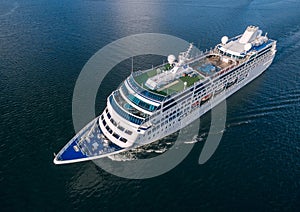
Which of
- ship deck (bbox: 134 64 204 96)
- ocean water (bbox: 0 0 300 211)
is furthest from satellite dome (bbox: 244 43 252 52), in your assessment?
ship deck (bbox: 134 64 204 96)

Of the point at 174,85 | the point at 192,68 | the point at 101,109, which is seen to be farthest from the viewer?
the point at 192,68

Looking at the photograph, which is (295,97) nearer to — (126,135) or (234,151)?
(234,151)

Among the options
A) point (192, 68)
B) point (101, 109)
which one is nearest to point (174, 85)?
point (192, 68)

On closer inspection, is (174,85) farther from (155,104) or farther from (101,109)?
(101,109)

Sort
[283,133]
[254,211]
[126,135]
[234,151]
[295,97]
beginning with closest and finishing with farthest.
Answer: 1. [254,211]
2. [126,135]
3. [234,151]
4. [283,133]
5. [295,97]

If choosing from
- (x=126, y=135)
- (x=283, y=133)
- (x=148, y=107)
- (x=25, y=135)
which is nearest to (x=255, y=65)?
(x=283, y=133)

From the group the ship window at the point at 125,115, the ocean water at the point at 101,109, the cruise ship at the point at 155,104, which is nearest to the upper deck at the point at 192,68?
the cruise ship at the point at 155,104

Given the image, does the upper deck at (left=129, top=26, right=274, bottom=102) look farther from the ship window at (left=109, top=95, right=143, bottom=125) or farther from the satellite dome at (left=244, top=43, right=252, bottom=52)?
the ship window at (left=109, top=95, right=143, bottom=125)
